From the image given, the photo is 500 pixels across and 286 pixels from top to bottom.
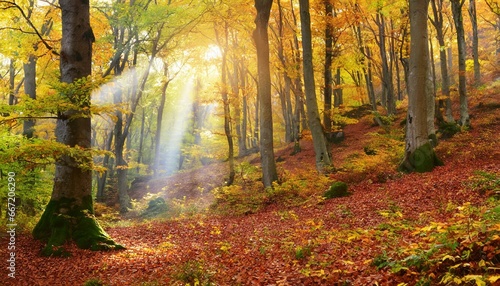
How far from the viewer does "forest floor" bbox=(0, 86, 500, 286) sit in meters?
3.99

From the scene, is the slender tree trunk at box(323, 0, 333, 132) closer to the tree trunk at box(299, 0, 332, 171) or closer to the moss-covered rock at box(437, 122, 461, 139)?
the tree trunk at box(299, 0, 332, 171)

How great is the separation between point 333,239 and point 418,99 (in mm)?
7569

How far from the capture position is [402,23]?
19.1m

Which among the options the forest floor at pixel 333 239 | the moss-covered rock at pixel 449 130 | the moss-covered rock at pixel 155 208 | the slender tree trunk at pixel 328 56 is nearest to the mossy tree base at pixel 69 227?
the forest floor at pixel 333 239

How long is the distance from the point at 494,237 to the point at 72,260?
705 centimetres

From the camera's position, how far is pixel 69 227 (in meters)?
7.75

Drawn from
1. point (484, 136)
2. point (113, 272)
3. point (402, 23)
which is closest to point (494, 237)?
point (113, 272)

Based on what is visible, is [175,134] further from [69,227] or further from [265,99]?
[69,227]

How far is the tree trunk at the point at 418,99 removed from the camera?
1174cm

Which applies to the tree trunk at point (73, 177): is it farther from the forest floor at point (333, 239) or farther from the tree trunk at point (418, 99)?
the tree trunk at point (418, 99)

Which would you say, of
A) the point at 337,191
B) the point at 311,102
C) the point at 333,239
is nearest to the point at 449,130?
the point at 311,102

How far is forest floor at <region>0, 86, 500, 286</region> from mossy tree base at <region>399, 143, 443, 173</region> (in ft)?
1.41

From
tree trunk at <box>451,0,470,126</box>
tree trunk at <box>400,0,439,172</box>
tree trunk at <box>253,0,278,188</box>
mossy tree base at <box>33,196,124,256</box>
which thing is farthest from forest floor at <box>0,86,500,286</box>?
tree trunk at <box>451,0,470,126</box>

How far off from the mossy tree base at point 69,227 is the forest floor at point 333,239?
281mm
